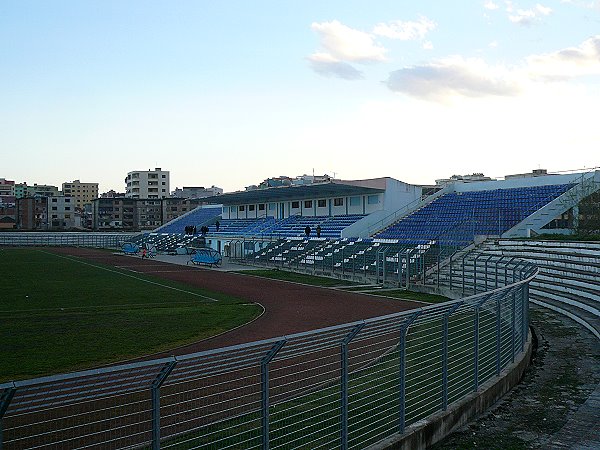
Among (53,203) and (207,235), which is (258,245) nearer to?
(207,235)

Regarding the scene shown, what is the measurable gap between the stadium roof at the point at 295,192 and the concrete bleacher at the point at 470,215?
507cm

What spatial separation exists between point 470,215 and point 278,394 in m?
37.0

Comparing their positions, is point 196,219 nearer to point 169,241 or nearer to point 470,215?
point 169,241

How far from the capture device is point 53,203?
447 ft

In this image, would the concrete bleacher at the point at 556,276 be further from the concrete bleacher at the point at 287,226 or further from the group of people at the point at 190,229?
the group of people at the point at 190,229

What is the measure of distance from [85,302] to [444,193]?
34.8 metres

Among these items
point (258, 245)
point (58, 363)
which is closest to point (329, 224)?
point (258, 245)

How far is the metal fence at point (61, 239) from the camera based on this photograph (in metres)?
81.4

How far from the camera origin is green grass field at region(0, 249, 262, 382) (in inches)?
510

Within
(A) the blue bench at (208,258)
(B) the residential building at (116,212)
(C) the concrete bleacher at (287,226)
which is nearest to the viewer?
(A) the blue bench at (208,258)

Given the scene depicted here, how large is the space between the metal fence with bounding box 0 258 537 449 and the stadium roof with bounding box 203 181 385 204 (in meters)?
36.9

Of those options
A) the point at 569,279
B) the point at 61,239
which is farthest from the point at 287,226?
the point at 61,239

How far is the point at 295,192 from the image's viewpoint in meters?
56.2

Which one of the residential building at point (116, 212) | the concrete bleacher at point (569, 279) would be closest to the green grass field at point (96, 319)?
the concrete bleacher at point (569, 279)
